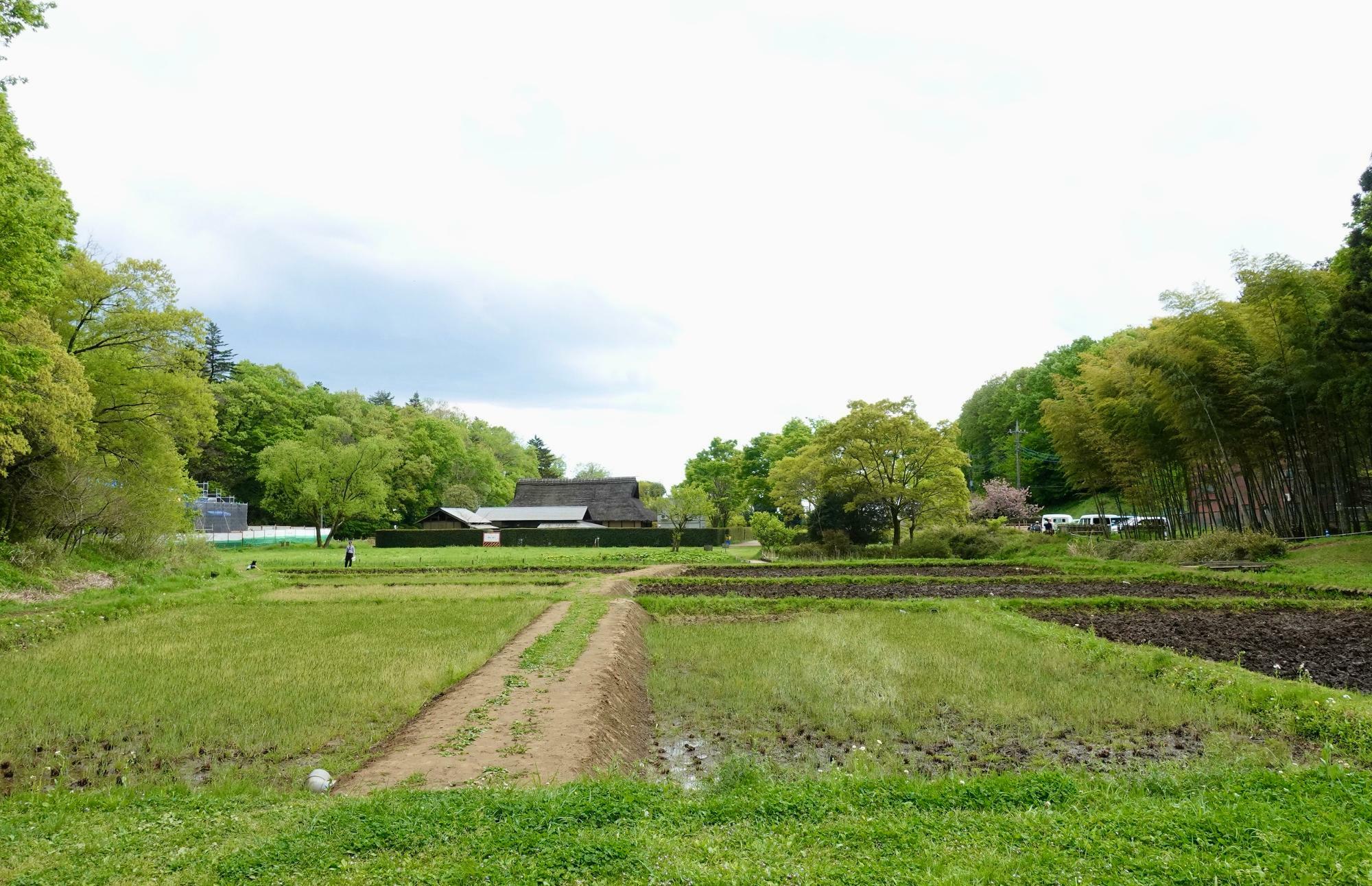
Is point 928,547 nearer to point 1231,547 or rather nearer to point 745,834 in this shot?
point 1231,547

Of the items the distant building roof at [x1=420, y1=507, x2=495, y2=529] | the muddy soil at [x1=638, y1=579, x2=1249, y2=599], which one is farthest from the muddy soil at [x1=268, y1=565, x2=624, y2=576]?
the distant building roof at [x1=420, y1=507, x2=495, y2=529]

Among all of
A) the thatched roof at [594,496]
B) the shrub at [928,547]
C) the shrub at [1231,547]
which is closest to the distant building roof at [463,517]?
the thatched roof at [594,496]

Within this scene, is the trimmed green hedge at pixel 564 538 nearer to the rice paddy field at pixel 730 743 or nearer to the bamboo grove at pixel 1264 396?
the bamboo grove at pixel 1264 396

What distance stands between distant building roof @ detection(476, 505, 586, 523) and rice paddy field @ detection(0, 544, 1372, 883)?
4244 cm

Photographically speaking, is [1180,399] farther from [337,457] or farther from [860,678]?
[337,457]

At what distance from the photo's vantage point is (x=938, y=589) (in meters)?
18.8

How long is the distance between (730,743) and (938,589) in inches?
531

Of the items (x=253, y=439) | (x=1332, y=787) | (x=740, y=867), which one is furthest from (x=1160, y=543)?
(x=253, y=439)

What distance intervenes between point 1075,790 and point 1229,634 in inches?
368

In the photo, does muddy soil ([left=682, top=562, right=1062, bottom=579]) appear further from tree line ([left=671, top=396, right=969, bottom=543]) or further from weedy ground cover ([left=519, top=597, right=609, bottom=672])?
weedy ground cover ([left=519, top=597, right=609, bottom=672])

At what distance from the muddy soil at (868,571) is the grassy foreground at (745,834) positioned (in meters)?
17.2

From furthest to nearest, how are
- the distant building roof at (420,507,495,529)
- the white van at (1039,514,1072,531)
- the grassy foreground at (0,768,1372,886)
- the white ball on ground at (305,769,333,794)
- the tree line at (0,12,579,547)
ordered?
the distant building roof at (420,507,495,529), the white van at (1039,514,1072,531), the tree line at (0,12,579,547), the white ball on ground at (305,769,333,794), the grassy foreground at (0,768,1372,886)

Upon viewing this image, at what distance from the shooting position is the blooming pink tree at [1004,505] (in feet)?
154

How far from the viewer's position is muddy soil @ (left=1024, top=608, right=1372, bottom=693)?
8.98 metres
